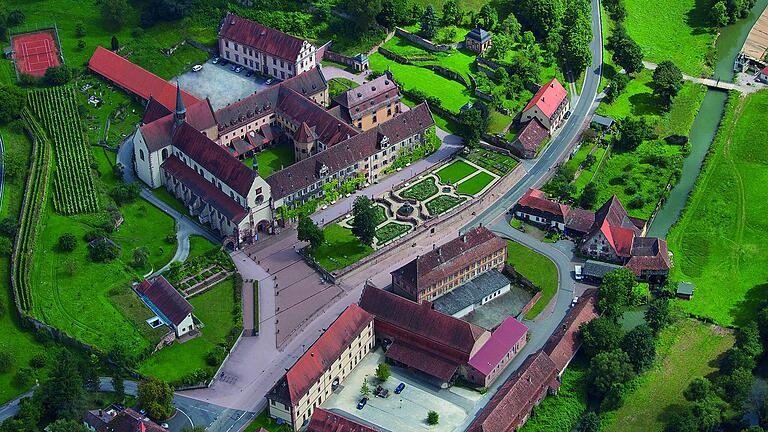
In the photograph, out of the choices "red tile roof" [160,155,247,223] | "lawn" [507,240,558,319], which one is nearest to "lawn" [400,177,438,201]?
→ "lawn" [507,240,558,319]

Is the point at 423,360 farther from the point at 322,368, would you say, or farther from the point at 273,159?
the point at 273,159

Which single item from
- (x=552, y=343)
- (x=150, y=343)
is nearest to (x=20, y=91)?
(x=150, y=343)

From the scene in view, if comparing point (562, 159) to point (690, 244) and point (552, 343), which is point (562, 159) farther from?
point (552, 343)

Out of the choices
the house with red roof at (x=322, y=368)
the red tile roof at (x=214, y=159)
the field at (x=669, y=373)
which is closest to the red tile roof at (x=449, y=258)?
the house with red roof at (x=322, y=368)

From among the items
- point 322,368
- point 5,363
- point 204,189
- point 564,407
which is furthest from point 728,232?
point 5,363

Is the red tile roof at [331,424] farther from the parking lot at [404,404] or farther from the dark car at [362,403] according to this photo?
the dark car at [362,403]
